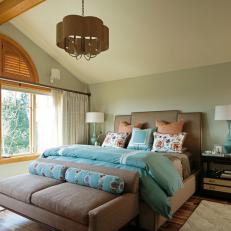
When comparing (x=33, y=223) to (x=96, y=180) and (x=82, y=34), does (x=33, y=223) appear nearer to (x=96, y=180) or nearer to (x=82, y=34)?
(x=96, y=180)

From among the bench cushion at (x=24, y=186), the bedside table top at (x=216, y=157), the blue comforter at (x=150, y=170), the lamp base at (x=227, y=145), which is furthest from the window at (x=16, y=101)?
the lamp base at (x=227, y=145)

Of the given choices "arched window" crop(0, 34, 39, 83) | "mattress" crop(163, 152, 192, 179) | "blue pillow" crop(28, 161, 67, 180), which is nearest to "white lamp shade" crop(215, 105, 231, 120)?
"mattress" crop(163, 152, 192, 179)

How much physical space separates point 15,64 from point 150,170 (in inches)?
127

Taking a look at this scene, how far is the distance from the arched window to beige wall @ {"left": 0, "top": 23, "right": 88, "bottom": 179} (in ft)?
0.38

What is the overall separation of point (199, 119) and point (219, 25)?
160cm

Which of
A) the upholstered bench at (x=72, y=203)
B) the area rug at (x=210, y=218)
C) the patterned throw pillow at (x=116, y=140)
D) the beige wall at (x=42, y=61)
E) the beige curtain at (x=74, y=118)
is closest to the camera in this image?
the upholstered bench at (x=72, y=203)

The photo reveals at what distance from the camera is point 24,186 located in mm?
2451

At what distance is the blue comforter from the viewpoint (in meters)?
2.26

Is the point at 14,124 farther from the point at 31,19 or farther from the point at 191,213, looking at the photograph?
the point at 191,213

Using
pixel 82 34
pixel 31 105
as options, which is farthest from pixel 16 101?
pixel 82 34

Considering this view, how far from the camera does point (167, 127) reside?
3.97 m

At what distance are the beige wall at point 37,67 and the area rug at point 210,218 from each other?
10.0ft

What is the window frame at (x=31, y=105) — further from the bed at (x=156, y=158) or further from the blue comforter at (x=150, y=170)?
the blue comforter at (x=150, y=170)

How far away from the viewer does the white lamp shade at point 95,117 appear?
496cm
